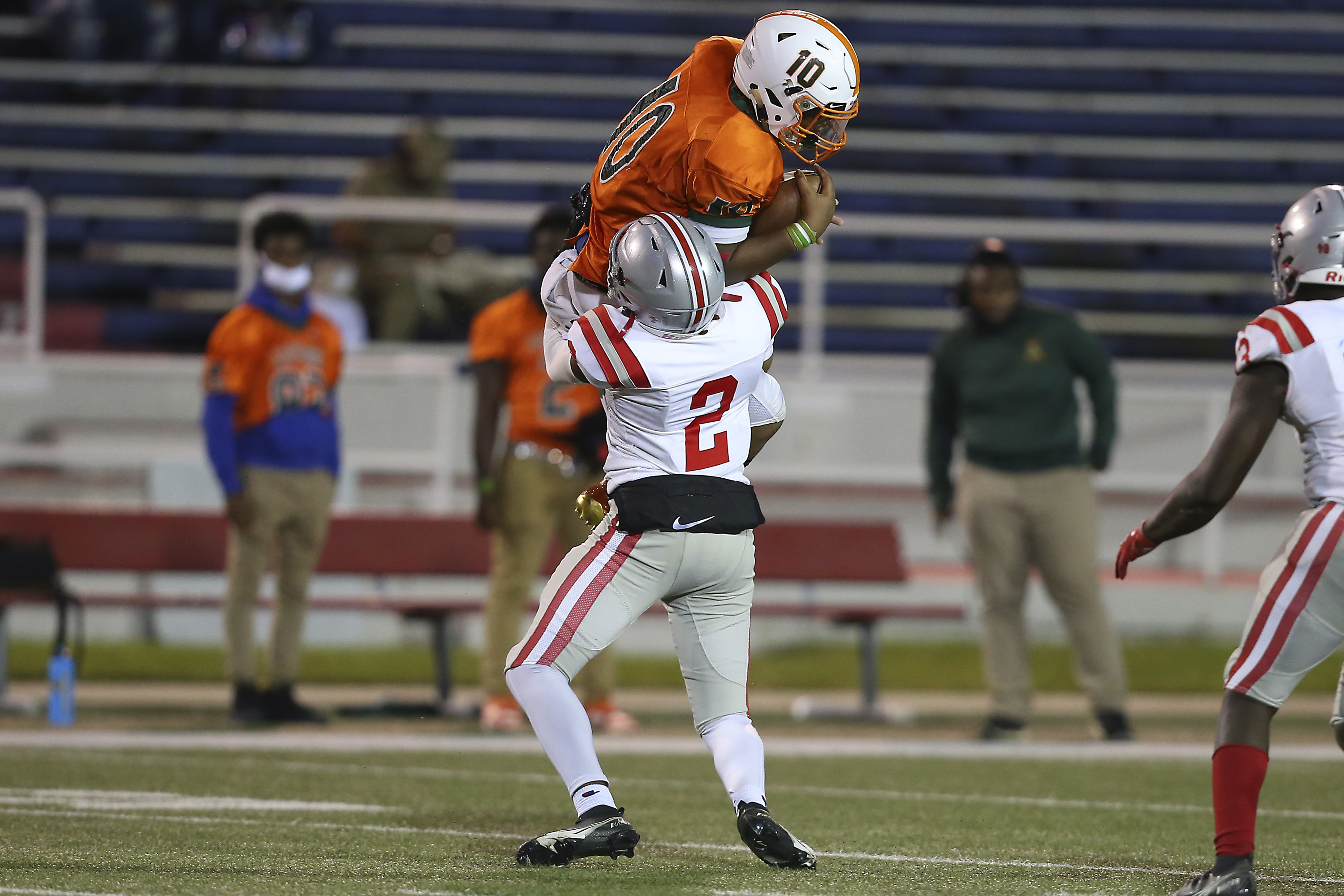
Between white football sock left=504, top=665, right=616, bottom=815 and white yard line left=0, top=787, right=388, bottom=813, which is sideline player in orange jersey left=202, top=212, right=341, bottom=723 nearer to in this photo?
white yard line left=0, top=787, right=388, bottom=813

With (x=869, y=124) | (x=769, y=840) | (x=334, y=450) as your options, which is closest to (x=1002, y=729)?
(x=334, y=450)

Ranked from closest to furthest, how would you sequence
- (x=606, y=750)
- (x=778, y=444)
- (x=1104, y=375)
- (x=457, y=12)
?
(x=606, y=750) < (x=1104, y=375) < (x=778, y=444) < (x=457, y=12)

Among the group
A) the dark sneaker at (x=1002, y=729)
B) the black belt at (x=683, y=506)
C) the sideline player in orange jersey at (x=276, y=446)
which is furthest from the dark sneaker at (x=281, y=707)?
the black belt at (x=683, y=506)

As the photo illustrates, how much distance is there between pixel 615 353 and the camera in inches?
172

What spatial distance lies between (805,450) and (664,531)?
21.4ft

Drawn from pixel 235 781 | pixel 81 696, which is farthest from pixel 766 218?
pixel 81 696

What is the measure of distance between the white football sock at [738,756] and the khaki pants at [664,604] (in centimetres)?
3

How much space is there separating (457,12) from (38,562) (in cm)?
811

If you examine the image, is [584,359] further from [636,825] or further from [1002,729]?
[1002,729]

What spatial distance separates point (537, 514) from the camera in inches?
323

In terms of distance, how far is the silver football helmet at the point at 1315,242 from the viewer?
4.18 m

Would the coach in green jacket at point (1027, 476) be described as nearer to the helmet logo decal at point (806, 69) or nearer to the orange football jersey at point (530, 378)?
the orange football jersey at point (530, 378)

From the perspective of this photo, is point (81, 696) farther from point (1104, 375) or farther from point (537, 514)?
point (1104, 375)

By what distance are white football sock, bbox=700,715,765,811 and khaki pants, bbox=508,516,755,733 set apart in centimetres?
3
